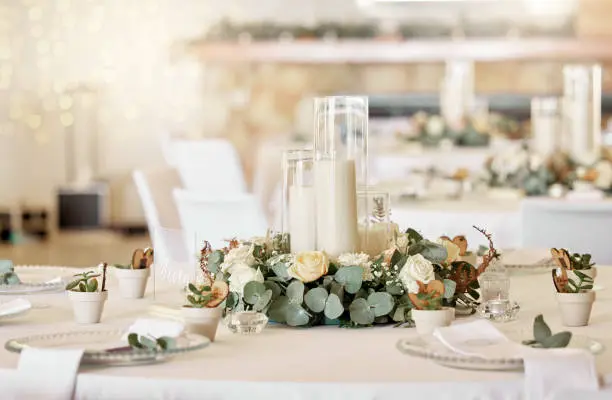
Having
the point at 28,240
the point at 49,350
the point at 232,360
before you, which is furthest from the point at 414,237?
the point at 28,240

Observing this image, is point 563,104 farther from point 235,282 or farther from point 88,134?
point 88,134

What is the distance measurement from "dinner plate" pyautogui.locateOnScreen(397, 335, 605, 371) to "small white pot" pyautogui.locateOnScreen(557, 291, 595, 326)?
0.59 feet

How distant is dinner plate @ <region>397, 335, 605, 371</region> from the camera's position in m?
1.86

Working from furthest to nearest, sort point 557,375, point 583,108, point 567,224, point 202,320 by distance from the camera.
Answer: point 583,108
point 567,224
point 202,320
point 557,375

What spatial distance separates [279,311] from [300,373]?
421 millimetres

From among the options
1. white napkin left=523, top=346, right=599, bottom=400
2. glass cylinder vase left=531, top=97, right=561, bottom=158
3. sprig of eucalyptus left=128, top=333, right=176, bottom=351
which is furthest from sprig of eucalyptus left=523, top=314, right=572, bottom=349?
glass cylinder vase left=531, top=97, right=561, bottom=158

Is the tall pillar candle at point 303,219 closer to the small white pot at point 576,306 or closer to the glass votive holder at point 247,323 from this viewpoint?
the glass votive holder at point 247,323

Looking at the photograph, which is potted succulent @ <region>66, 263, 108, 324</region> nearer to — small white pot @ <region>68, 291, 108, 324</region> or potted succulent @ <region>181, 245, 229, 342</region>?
small white pot @ <region>68, 291, 108, 324</region>

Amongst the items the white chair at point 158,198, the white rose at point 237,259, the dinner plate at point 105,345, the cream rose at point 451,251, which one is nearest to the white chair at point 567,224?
the white chair at point 158,198

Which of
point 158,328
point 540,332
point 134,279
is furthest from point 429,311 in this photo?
point 134,279

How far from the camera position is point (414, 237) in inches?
97.7

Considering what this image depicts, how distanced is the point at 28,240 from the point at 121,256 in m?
1.48

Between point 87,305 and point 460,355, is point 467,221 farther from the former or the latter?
point 460,355

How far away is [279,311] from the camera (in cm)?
228
